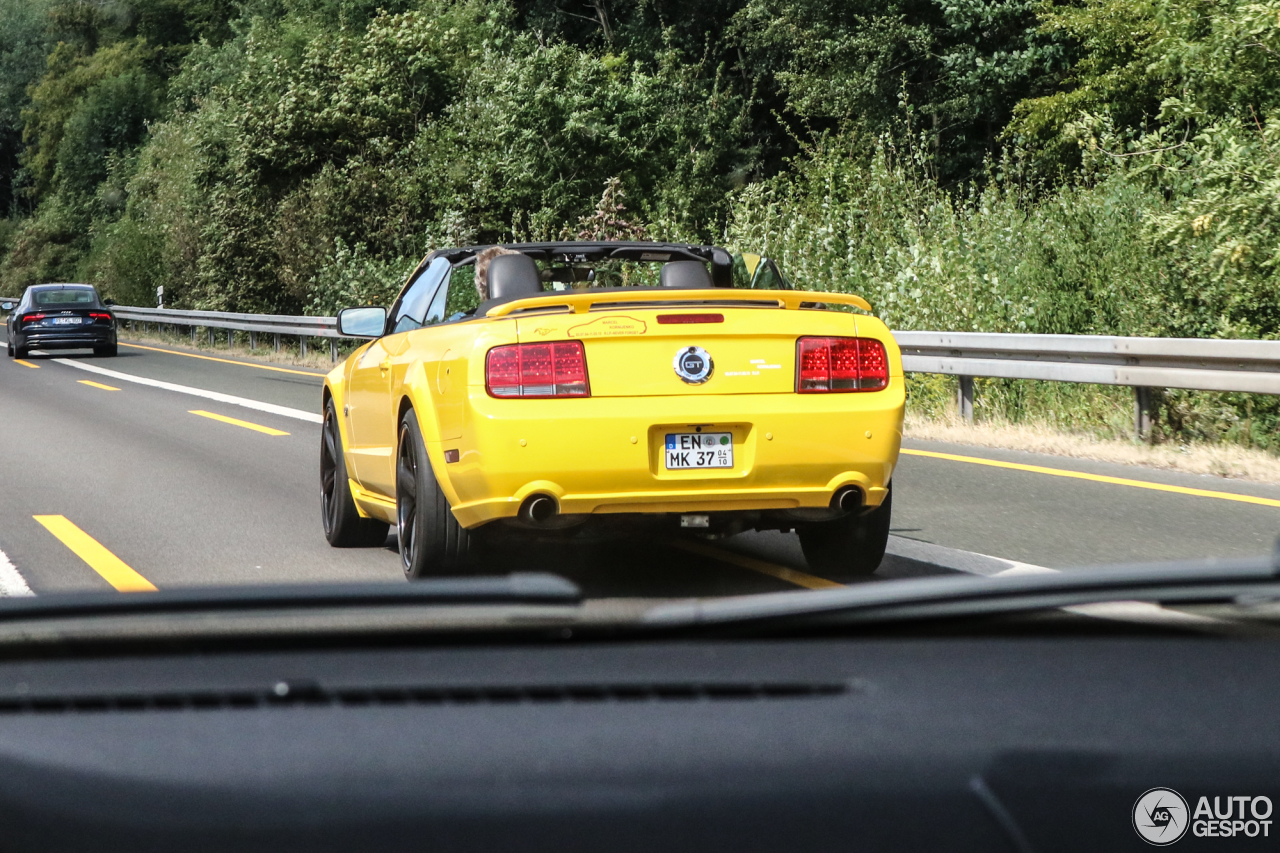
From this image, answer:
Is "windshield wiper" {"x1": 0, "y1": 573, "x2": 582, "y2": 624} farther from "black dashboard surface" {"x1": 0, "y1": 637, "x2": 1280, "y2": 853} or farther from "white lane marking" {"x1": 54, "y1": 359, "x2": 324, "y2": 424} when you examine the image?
"white lane marking" {"x1": 54, "y1": 359, "x2": 324, "y2": 424}

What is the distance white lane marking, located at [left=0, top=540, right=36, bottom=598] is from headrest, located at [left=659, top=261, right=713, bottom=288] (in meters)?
3.11

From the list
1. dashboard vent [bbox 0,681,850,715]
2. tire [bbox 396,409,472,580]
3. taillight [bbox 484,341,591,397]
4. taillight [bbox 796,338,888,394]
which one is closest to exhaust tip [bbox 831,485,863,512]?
taillight [bbox 796,338,888,394]

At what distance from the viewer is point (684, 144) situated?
3969 centimetres

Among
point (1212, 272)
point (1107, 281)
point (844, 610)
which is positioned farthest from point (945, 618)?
point (1107, 281)

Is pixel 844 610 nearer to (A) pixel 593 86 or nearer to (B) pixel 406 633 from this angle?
(B) pixel 406 633

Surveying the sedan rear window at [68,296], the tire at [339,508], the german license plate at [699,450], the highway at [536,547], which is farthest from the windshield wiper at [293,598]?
the sedan rear window at [68,296]

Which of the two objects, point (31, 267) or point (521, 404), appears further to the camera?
point (31, 267)

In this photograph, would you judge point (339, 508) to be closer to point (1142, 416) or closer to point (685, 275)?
point (685, 275)

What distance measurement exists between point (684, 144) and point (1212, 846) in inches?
1533

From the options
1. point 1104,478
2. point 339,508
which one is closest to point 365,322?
point 339,508

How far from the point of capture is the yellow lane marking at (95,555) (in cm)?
693

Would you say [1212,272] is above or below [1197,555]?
above

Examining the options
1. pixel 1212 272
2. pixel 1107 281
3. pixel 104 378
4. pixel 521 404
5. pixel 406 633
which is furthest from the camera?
pixel 104 378

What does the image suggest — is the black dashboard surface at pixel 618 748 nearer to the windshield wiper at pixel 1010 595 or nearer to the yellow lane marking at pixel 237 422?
the windshield wiper at pixel 1010 595
